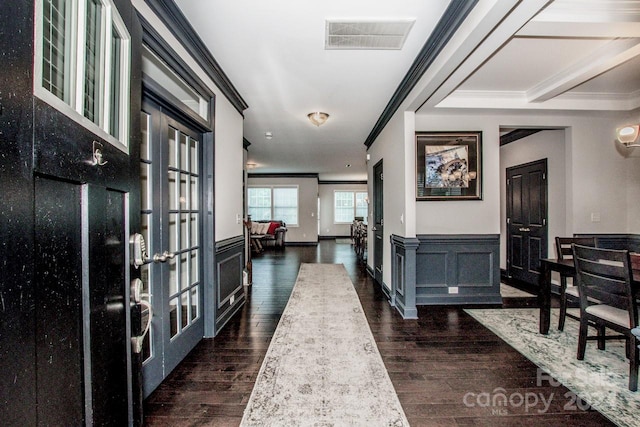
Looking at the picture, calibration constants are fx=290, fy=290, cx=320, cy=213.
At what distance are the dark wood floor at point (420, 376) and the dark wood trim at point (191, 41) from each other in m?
2.55

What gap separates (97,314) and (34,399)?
0.28 metres

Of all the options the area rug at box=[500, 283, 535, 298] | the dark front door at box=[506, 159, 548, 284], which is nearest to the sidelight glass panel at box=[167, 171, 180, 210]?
the area rug at box=[500, 283, 535, 298]

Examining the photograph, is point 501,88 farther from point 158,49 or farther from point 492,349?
point 158,49

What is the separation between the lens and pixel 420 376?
2.16 metres

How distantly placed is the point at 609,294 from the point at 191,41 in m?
3.71

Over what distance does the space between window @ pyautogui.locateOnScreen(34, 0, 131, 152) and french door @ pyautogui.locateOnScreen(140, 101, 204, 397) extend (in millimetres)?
830

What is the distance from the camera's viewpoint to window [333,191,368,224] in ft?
43.3

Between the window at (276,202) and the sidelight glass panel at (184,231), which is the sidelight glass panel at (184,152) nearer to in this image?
the sidelight glass panel at (184,231)

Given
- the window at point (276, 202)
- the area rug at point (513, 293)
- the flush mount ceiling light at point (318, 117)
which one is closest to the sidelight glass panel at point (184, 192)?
the flush mount ceiling light at point (318, 117)

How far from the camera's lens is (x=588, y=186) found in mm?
3951

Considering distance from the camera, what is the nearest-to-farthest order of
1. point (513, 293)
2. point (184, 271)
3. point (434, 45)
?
point (434, 45) → point (184, 271) → point (513, 293)

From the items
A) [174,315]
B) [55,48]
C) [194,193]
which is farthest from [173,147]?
[55,48]

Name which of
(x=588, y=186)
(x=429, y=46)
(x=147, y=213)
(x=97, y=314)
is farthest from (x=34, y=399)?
(x=588, y=186)

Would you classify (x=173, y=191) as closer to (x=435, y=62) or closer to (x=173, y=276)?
(x=173, y=276)
